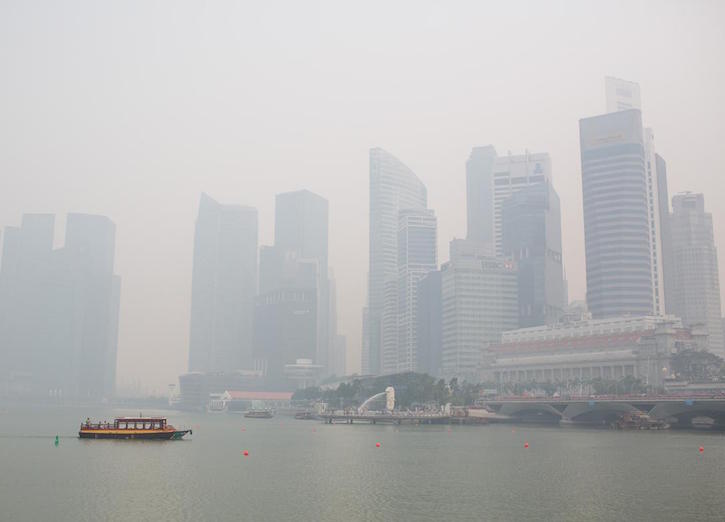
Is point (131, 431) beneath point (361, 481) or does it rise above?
above

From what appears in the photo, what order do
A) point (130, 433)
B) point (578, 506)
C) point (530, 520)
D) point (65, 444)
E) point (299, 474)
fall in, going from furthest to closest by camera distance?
point (130, 433) < point (65, 444) < point (299, 474) < point (578, 506) < point (530, 520)

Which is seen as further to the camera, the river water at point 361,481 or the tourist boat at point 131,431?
the tourist boat at point 131,431

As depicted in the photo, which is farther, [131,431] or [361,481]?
[131,431]

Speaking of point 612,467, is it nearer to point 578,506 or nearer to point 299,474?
point 578,506

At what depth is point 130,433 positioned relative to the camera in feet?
525

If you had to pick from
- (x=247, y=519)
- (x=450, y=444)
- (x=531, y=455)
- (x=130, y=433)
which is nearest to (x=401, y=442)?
(x=450, y=444)

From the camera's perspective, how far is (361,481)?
99.8 m

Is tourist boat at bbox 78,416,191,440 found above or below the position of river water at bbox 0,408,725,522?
above

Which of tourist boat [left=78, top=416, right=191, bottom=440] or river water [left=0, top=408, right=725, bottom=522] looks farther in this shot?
tourist boat [left=78, top=416, right=191, bottom=440]

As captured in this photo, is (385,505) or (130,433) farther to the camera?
(130,433)

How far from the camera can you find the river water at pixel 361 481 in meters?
77.3

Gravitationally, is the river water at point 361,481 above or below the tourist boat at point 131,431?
below

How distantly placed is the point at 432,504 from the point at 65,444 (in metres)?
94.1

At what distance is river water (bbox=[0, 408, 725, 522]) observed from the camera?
7731 cm
